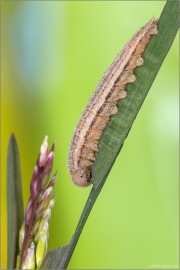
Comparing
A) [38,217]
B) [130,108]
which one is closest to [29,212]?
[38,217]

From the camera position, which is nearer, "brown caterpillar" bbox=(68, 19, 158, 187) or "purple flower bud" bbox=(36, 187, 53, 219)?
"purple flower bud" bbox=(36, 187, 53, 219)

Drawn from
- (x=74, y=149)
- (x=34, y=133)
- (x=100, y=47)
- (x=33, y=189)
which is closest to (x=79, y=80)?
(x=100, y=47)

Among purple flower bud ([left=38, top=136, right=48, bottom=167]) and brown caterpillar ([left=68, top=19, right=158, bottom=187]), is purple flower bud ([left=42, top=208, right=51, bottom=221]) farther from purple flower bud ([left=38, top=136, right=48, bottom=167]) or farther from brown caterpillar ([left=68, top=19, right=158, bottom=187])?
brown caterpillar ([left=68, top=19, right=158, bottom=187])

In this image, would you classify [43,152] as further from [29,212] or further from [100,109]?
[100,109]

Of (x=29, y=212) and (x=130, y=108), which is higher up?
(x=130, y=108)

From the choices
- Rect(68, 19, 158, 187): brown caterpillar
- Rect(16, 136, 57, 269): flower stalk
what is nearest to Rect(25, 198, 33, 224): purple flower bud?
Rect(16, 136, 57, 269): flower stalk

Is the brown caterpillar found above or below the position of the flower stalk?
above

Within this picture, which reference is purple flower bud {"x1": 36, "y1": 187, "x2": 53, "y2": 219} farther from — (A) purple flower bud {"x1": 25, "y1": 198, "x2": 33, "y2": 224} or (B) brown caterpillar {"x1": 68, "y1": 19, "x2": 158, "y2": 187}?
(B) brown caterpillar {"x1": 68, "y1": 19, "x2": 158, "y2": 187}
